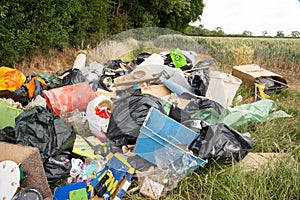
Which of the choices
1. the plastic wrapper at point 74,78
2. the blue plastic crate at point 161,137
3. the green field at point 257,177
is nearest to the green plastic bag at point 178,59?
the plastic wrapper at point 74,78

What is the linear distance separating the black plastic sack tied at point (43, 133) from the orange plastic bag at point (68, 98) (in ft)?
1.88

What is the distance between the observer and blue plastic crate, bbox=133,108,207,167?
2582 millimetres

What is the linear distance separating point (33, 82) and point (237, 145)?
9.99 ft

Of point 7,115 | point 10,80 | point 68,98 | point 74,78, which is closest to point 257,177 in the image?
point 68,98

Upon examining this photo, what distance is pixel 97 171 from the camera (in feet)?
8.66

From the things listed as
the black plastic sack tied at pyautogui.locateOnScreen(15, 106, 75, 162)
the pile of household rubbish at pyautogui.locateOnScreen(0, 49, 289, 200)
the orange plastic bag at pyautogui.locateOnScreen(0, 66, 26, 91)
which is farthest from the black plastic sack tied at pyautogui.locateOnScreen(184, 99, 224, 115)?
the orange plastic bag at pyautogui.locateOnScreen(0, 66, 26, 91)

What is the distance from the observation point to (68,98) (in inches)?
143

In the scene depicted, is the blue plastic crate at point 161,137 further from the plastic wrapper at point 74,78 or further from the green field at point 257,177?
the plastic wrapper at point 74,78

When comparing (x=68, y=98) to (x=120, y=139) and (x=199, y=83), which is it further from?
(x=199, y=83)

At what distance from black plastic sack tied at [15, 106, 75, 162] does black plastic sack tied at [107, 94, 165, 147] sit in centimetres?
43

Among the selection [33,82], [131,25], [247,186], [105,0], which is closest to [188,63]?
[33,82]

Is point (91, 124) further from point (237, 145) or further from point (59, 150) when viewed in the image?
point (237, 145)

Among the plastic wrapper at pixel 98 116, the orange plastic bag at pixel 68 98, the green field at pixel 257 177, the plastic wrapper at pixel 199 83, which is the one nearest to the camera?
the green field at pixel 257 177

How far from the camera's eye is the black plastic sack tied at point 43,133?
2713 mm
